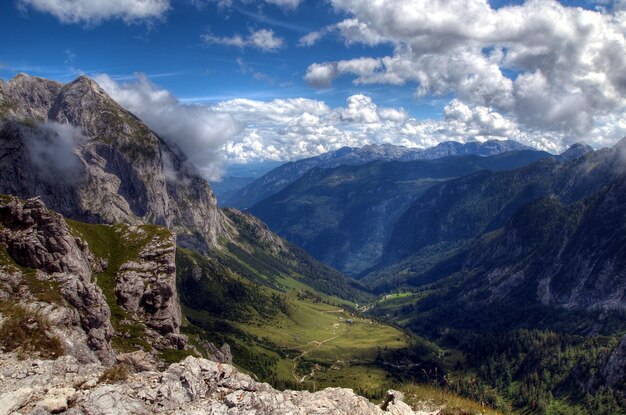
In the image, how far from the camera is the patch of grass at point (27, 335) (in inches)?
2511

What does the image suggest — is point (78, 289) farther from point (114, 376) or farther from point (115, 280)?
point (114, 376)

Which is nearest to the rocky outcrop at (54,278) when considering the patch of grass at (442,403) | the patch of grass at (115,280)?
the patch of grass at (115,280)

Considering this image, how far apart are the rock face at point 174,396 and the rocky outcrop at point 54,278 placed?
42838 mm

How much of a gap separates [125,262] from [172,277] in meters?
19.6

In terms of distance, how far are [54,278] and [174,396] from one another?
9476 centimetres

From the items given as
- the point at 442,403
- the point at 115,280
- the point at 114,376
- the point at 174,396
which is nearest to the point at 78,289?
the point at 115,280

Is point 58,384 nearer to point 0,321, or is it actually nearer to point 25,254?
point 0,321

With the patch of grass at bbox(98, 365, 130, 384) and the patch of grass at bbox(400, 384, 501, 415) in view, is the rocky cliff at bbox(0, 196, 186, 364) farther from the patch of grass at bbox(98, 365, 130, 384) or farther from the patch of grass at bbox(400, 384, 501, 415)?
the patch of grass at bbox(400, 384, 501, 415)

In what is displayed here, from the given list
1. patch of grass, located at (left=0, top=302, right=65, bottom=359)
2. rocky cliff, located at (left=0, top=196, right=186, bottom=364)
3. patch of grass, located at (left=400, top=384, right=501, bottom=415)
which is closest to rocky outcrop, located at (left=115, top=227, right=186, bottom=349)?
rocky cliff, located at (left=0, top=196, right=186, bottom=364)

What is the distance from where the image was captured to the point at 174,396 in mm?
39250

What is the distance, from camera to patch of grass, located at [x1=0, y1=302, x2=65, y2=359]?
63781 mm

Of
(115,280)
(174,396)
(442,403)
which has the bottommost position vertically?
(115,280)

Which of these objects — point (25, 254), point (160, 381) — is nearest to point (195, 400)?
point (160, 381)

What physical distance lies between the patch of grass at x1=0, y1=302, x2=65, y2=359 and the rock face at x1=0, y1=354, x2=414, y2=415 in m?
21.0
